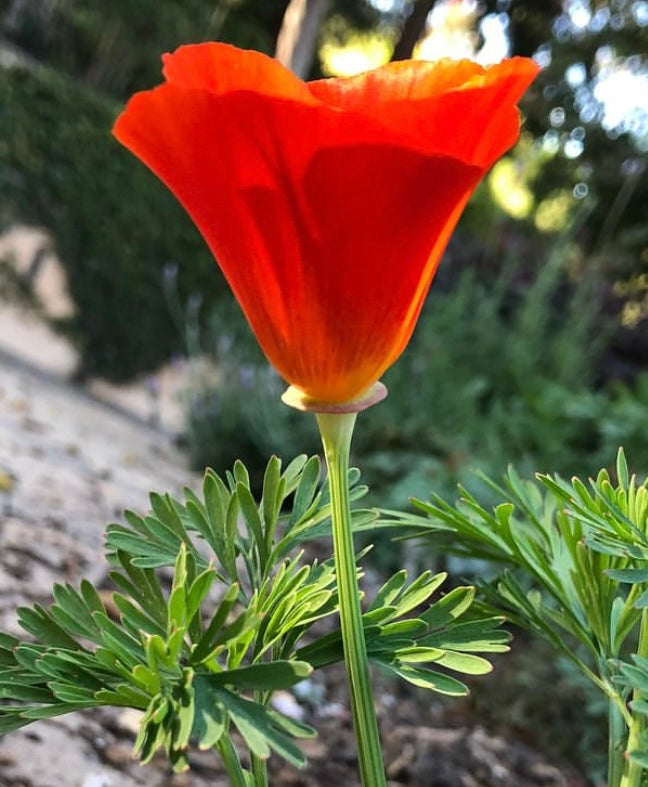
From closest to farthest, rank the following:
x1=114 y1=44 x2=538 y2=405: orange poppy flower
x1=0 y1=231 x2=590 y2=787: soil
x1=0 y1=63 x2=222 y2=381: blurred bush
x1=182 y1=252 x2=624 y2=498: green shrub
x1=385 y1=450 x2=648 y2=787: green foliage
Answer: x1=114 y1=44 x2=538 y2=405: orange poppy flower < x1=385 y1=450 x2=648 y2=787: green foliage < x1=0 y1=231 x2=590 y2=787: soil < x1=182 y1=252 x2=624 y2=498: green shrub < x1=0 y1=63 x2=222 y2=381: blurred bush

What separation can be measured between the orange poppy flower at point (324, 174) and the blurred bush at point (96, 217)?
14.8ft

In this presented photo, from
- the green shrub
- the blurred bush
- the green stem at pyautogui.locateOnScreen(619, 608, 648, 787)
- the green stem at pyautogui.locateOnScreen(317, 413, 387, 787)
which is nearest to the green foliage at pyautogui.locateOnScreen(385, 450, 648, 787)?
the green stem at pyautogui.locateOnScreen(619, 608, 648, 787)

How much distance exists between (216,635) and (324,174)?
304mm

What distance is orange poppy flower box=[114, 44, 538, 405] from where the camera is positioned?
1.52 ft

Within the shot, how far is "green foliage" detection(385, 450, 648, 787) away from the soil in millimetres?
725

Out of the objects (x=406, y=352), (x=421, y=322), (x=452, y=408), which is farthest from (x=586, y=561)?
(x=421, y=322)

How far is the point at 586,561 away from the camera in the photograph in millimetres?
659

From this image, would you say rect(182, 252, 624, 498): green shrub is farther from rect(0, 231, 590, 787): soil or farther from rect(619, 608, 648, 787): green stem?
rect(619, 608, 648, 787): green stem

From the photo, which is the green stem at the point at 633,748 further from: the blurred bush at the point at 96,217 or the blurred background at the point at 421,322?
the blurred bush at the point at 96,217

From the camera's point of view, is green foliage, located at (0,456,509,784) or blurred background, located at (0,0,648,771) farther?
blurred background, located at (0,0,648,771)

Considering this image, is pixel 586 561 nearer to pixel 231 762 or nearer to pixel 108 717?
pixel 231 762

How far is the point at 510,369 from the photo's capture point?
3914 millimetres

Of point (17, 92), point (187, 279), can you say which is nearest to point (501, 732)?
point (187, 279)

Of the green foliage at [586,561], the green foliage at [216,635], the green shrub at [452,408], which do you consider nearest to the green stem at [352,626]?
the green foliage at [216,635]
